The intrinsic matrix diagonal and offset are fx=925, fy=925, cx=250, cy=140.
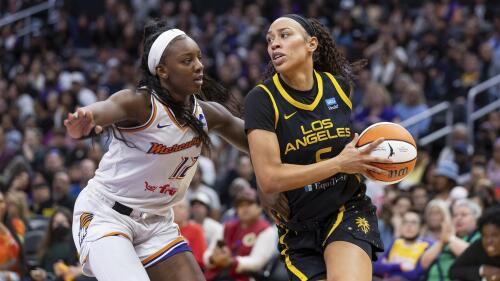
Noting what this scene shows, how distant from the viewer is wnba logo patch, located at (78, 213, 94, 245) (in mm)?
5457

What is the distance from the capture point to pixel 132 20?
2034 cm

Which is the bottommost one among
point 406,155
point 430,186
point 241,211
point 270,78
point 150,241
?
point 430,186

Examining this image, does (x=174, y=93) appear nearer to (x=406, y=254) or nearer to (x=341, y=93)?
(x=341, y=93)

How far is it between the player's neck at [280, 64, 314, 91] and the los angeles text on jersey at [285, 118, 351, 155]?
25 centimetres

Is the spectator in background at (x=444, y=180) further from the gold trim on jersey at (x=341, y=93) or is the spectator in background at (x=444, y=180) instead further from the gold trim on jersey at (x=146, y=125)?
the gold trim on jersey at (x=146, y=125)

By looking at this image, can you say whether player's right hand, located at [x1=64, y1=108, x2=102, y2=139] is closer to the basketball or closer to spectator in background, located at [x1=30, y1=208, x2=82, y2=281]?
the basketball

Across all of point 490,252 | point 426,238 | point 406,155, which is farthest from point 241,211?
point 406,155

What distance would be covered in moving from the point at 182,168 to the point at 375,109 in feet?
26.2

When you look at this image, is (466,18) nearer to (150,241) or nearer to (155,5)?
(155,5)

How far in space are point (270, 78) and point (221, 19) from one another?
48.4 feet

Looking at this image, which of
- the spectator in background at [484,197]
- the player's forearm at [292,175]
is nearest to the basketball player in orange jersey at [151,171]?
the player's forearm at [292,175]

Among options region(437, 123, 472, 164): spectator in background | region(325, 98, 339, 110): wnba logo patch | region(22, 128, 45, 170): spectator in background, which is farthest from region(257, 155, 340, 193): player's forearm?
region(22, 128, 45, 170): spectator in background

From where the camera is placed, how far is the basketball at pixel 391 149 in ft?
16.5

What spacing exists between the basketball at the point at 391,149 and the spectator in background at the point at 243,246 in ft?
12.4
